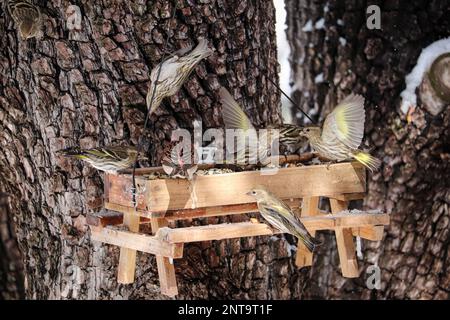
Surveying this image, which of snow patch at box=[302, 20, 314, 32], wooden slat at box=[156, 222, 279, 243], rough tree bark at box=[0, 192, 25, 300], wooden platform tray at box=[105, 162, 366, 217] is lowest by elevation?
rough tree bark at box=[0, 192, 25, 300]

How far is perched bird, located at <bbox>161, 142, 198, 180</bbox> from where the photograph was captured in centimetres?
492

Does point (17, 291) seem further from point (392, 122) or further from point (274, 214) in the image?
point (274, 214)

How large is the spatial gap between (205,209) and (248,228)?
1.03 feet

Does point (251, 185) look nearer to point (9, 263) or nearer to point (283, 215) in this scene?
point (283, 215)

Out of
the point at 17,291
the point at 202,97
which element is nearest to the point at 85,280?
the point at 202,97

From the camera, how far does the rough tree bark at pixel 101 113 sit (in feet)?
18.7

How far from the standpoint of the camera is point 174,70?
5172 millimetres

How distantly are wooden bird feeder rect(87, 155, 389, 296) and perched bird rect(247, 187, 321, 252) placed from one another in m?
0.05

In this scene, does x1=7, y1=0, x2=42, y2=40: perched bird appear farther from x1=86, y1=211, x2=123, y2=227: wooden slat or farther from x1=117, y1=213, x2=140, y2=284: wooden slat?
x1=117, y1=213, x2=140, y2=284: wooden slat

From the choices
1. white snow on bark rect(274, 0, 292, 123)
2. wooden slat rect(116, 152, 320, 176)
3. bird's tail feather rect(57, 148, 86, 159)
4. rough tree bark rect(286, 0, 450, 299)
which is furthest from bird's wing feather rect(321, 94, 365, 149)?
white snow on bark rect(274, 0, 292, 123)

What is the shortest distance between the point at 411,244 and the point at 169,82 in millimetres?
3023

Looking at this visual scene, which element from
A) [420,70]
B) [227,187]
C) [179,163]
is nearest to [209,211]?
[227,187]

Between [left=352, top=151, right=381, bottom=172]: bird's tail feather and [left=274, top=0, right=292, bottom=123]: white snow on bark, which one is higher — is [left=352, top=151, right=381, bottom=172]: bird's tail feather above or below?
below

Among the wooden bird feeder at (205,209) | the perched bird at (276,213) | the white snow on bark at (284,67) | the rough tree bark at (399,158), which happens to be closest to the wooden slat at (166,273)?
the wooden bird feeder at (205,209)
